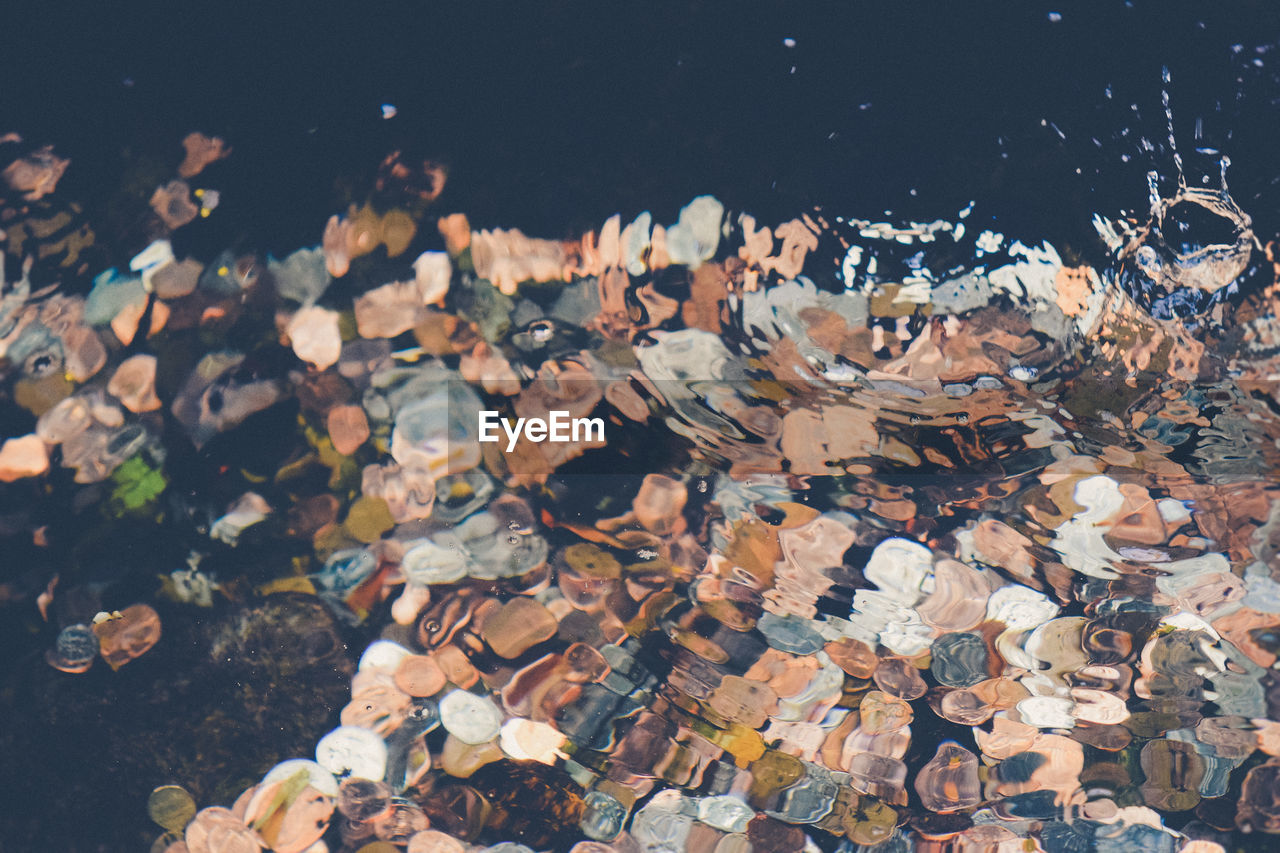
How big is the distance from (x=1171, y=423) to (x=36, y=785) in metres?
1.29

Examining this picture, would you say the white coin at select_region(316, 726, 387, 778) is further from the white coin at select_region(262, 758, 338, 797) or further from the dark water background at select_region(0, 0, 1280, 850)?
the dark water background at select_region(0, 0, 1280, 850)

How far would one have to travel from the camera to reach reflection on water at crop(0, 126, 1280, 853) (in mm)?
859

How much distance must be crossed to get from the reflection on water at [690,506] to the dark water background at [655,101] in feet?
0.13

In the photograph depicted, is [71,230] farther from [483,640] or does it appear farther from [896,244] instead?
[896,244]

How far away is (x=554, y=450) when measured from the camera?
0.92m

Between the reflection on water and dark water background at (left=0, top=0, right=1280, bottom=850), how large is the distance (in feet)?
0.13

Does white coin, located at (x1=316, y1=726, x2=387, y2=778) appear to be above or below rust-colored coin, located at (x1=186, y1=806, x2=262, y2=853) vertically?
above

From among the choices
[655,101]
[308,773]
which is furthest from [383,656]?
[655,101]
